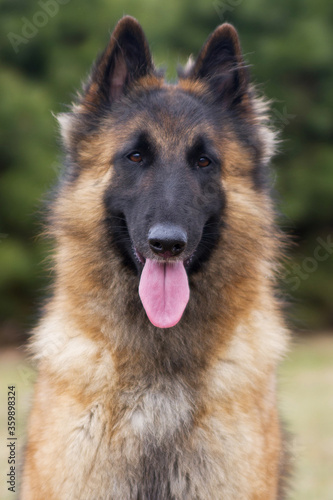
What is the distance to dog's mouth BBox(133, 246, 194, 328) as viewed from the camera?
11.6 ft

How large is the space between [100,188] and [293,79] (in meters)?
13.3

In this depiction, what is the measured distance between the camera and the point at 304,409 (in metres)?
10.2

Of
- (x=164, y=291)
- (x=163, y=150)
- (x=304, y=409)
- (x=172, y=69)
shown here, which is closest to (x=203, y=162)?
(x=163, y=150)

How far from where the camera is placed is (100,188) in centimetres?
383

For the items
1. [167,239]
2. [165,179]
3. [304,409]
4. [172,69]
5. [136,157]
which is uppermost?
[172,69]

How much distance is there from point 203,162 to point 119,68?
84 centimetres

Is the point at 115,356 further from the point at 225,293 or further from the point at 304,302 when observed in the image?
the point at 304,302

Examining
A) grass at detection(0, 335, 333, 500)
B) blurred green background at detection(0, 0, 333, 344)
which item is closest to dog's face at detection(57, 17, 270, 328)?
grass at detection(0, 335, 333, 500)

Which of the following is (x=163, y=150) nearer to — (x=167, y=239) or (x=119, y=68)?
(x=167, y=239)

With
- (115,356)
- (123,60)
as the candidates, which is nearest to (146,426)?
(115,356)

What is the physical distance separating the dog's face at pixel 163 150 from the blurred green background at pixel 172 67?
9.45m

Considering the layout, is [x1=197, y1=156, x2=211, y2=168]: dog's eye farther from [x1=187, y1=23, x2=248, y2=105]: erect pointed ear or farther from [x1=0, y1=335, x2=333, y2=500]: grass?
[x1=0, y1=335, x2=333, y2=500]: grass

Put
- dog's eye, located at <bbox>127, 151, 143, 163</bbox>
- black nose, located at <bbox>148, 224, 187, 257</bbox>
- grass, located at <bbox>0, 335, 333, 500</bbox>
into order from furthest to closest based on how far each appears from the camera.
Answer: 1. grass, located at <bbox>0, 335, 333, 500</bbox>
2. dog's eye, located at <bbox>127, 151, 143, 163</bbox>
3. black nose, located at <bbox>148, 224, 187, 257</bbox>

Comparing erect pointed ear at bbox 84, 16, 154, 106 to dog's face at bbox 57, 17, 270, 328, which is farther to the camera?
erect pointed ear at bbox 84, 16, 154, 106
